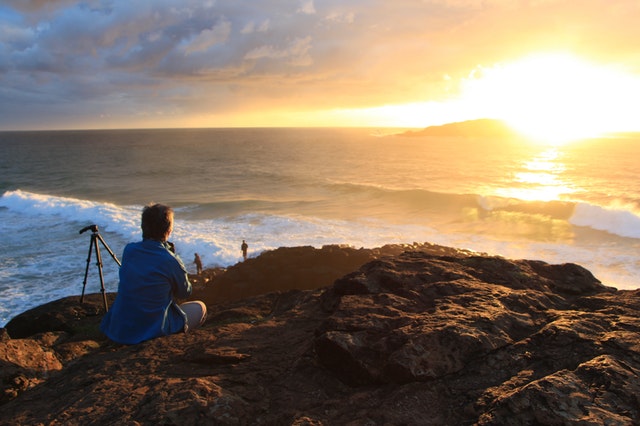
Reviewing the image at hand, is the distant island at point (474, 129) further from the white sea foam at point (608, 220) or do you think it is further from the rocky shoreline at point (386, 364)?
the rocky shoreline at point (386, 364)

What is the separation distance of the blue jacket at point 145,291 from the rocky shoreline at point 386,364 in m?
0.20

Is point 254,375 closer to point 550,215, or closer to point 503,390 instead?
point 503,390

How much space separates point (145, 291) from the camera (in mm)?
3926

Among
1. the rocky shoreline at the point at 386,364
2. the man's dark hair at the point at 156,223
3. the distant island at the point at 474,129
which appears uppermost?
the distant island at the point at 474,129

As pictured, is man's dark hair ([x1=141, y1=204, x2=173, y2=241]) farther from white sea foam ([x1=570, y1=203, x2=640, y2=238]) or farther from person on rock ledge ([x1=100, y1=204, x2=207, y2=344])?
white sea foam ([x1=570, y1=203, x2=640, y2=238])

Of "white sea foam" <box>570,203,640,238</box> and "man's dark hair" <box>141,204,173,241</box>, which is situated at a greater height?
"man's dark hair" <box>141,204,173,241</box>

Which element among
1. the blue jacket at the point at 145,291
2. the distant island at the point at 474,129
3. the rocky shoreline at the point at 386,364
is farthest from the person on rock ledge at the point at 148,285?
the distant island at the point at 474,129

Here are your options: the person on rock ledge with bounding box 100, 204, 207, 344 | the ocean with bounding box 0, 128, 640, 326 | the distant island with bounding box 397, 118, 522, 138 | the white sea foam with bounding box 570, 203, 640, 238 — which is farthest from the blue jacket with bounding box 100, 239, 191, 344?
the distant island with bounding box 397, 118, 522, 138

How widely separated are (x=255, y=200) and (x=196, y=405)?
30108 mm

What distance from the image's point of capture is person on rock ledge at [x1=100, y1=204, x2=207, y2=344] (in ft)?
12.8

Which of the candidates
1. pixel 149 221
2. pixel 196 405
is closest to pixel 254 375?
pixel 196 405

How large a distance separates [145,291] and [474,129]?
187277 mm

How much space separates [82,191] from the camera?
40.5m

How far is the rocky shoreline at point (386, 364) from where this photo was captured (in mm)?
2625
